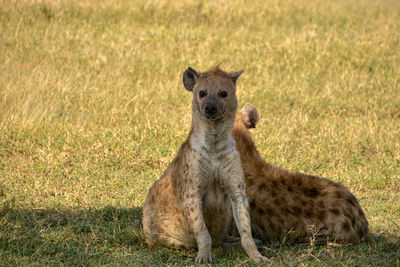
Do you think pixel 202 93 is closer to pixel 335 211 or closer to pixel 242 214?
pixel 242 214

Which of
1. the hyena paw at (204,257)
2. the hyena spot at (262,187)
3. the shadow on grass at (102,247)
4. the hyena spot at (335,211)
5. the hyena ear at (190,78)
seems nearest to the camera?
the hyena paw at (204,257)

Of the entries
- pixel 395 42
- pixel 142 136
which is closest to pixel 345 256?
pixel 142 136

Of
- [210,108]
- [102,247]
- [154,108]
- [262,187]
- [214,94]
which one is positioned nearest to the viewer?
[210,108]

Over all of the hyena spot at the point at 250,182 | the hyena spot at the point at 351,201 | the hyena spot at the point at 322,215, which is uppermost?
the hyena spot at the point at 250,182

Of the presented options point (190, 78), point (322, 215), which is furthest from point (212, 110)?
point (322, 215)

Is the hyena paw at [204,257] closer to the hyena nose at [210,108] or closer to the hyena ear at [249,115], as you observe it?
the hyena nose at [210,108]

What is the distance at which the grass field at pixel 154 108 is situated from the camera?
13.9 ft

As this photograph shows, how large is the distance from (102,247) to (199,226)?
74cm

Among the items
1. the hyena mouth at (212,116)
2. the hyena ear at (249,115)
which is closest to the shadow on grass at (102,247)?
the hyena mouth at (212,116)

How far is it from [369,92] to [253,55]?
1879 millimetres

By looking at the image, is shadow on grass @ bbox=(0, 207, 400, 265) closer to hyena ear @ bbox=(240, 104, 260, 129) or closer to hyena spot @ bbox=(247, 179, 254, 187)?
hyena spot @ bbox=(247, 179, 254, 187)

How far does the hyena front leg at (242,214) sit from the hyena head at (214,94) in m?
0.42

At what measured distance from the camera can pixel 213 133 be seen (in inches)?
153

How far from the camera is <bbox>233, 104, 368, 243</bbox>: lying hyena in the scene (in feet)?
13.7
